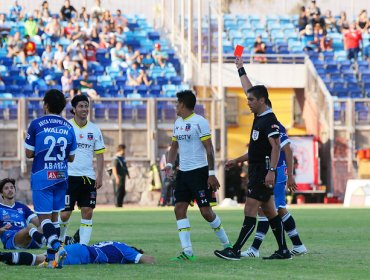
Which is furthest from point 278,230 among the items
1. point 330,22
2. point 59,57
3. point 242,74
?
point 330,22

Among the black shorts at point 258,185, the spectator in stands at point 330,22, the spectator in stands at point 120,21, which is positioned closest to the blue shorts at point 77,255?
the black shorts at point 258,185

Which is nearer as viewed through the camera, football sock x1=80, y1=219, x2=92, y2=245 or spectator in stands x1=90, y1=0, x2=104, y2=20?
football sock x1=80, y1=219, x2=92, y2=245

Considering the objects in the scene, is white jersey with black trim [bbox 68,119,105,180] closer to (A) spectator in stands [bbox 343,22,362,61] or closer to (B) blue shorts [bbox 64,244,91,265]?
(B) blue shorts [bbox 64,244,91,265]

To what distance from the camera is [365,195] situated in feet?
132

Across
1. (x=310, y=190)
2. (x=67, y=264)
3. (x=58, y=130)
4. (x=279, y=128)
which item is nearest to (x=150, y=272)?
(x=67, y=264)

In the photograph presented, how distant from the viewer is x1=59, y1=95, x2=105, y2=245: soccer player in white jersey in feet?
54.8

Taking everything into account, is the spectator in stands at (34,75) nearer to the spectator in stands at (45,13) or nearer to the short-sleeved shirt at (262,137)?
the spectator in stands at (45,13)

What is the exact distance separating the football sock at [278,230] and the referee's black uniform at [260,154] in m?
0.43

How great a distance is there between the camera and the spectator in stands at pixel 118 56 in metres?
46.5

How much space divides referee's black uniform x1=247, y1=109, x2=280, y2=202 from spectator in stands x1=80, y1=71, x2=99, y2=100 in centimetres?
2752

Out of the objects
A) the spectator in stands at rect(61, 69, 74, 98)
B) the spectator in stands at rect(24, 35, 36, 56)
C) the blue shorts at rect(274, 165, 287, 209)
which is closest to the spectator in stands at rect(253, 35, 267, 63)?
the spectator in stands at rect(24, 35, 36, 56)

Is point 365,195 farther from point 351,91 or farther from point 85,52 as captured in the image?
point 85,52

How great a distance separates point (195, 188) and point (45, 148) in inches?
83.1

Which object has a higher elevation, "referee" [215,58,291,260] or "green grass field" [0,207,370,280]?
"referee" [215,58,291,260]
